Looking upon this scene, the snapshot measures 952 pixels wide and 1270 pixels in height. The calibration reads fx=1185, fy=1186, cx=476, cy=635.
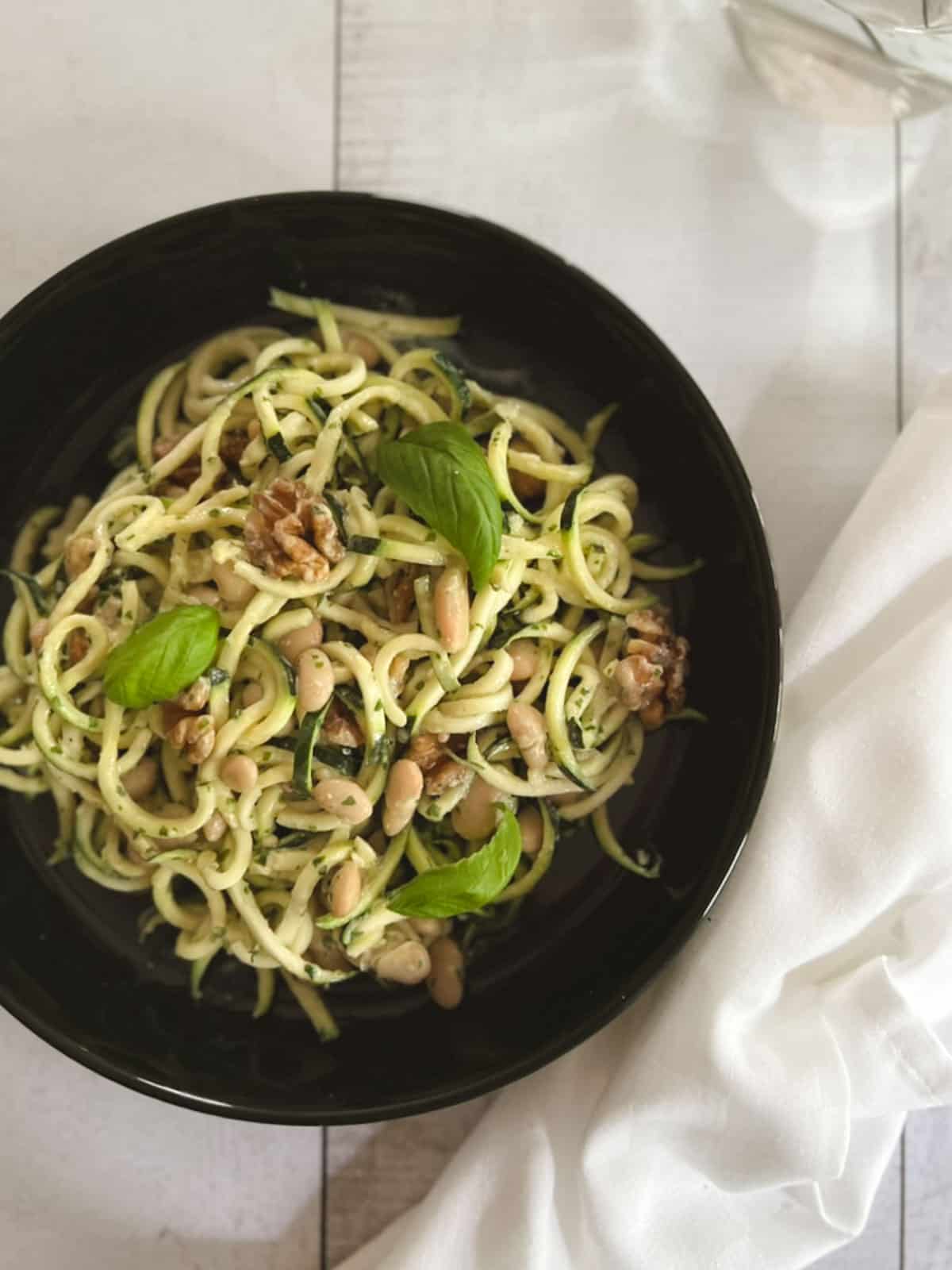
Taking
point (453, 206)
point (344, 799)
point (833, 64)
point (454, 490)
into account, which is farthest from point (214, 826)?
point (833, 64)

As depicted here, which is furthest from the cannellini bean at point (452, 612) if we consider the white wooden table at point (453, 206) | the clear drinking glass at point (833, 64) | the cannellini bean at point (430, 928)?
the clear drinking glass at point (833, 64)

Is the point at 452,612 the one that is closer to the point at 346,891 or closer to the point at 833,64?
the point at 346,891

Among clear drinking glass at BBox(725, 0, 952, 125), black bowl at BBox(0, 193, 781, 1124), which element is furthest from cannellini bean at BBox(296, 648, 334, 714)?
clear drinking glass at BBox(725, 0, 952, 125)

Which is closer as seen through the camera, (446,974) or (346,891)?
(346,891)

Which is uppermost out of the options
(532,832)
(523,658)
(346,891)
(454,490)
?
(454,490)

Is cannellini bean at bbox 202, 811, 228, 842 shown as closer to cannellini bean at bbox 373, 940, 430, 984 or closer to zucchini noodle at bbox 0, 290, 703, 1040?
zucchini noodle at bbox 0, 290, 703, 1040

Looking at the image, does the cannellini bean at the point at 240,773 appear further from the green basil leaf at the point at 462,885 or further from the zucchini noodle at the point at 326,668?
the green basil leaf at the point at 462,885

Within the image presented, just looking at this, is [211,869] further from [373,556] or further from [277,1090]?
[373,556]

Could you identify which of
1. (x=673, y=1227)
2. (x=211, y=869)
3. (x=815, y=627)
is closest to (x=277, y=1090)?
(x=211, y=869)
